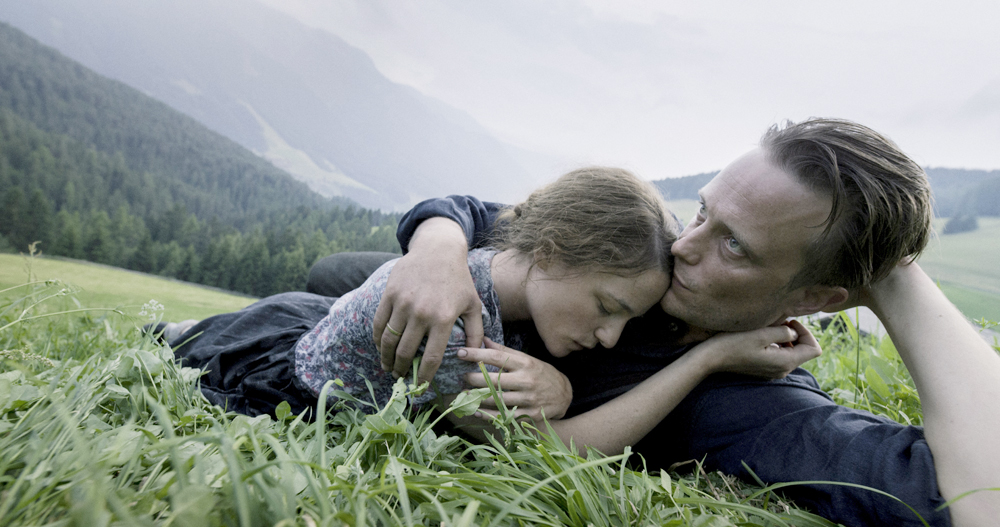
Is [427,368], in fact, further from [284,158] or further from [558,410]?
[284,158]

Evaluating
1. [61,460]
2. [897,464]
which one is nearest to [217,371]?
[61,460]

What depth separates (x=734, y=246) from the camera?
51.9 inches

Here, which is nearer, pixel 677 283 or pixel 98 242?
pixel 677 283

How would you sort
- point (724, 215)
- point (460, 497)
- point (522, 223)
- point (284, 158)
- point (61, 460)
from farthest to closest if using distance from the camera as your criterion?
point (284, 158)
point (522, 223)
point (724, 215)
point (460, 497)
point (61, 460)

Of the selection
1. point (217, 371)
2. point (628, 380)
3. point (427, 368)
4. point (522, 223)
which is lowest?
point (217, 371)

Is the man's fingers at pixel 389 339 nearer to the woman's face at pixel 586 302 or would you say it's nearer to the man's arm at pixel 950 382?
the woman's face at pixel 586 302

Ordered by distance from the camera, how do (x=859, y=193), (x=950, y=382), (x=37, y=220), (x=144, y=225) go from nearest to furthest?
(x=950, y=382) → (x=859, y=193) → (x=37, y=220) → (x=144, y=225)

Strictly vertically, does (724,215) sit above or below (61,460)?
above

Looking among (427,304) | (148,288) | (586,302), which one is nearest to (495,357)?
(427,304)

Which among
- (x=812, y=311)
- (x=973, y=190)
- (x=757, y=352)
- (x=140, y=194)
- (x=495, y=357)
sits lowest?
(x=140, y=194)

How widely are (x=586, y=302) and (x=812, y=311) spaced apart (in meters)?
0.73

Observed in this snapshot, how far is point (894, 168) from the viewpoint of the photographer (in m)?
1.23

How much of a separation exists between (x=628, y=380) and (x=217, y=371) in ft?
5.04

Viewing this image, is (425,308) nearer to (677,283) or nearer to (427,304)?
(427,304)
